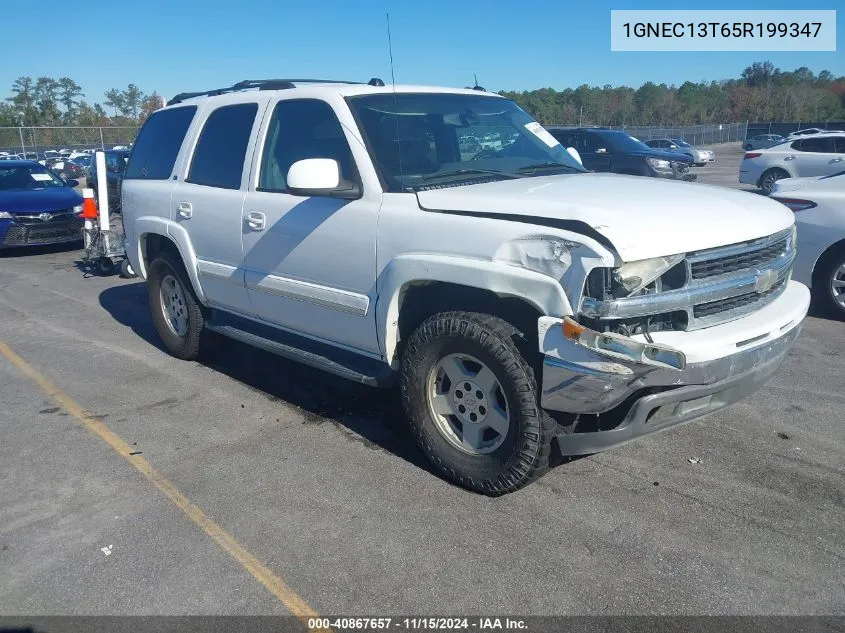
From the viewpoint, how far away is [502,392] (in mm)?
3643

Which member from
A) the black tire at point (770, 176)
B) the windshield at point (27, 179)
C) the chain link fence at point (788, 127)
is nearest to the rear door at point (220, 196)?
the windshield at point (27, 179)

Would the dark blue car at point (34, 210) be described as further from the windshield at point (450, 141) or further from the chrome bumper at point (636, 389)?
the chrome bumper at point (636, 389)

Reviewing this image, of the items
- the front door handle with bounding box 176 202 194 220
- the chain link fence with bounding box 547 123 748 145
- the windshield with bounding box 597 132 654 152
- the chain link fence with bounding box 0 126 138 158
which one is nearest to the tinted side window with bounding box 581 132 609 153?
the windshield with bounding box 597 132 654 152

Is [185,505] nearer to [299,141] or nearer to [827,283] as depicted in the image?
[299,141]

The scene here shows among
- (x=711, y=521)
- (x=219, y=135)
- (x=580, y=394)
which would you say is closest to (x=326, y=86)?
(x=219, y=135)

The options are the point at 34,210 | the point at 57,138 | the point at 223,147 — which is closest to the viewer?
the point at 223,147

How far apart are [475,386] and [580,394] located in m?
0.68

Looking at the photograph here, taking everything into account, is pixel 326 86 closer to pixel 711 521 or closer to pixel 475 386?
pixel 475 386

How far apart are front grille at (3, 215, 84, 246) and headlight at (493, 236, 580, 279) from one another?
11.2 metres

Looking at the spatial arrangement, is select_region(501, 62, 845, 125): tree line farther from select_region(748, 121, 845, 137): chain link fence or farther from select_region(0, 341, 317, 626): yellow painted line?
select_region(0, 341, 317, 626): yellow painted line

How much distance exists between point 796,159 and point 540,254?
18.0 metres

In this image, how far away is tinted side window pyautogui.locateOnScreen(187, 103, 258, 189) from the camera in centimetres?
514

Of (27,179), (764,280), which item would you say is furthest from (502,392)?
(27,179)

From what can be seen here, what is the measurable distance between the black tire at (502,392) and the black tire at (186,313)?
8.64 feet
